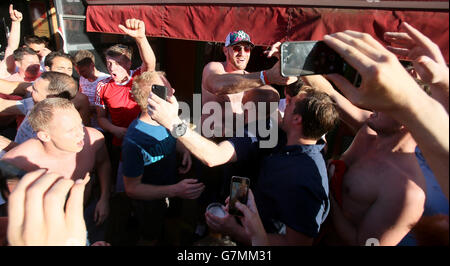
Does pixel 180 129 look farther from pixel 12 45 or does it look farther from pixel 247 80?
pixel 12 45

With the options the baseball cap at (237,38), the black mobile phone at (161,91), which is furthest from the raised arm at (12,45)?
the black mobile phone at (161,91)

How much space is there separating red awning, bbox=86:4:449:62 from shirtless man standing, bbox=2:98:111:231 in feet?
6.66

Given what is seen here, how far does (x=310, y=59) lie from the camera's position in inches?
48.1

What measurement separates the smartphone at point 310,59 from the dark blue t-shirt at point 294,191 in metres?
0.61

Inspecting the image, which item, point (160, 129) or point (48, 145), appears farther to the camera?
point (160, 129)

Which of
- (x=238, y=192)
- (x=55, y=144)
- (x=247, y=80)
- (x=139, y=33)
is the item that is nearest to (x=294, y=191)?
(x=238, y=192)

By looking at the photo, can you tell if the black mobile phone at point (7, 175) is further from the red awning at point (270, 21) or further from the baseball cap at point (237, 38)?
the red awning at point (270, 21)

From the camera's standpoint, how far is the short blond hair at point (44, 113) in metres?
1.78

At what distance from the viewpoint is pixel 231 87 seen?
2037mm

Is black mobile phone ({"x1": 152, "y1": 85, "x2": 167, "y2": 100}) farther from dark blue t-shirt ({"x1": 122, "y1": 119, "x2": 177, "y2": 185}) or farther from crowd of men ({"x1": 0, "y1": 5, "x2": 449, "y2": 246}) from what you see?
dark blue t-shirt ({"x1": 122, "y1": 119, "x2": 177, "y2": 185})

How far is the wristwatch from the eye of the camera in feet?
4.64

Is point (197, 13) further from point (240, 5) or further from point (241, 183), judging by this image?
point (241, 183)
